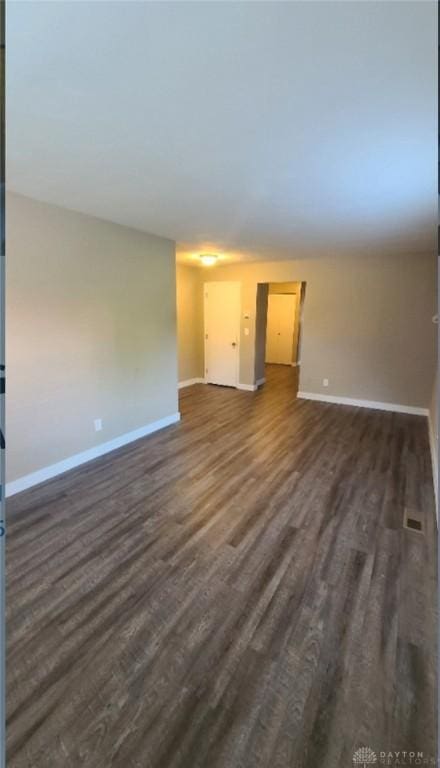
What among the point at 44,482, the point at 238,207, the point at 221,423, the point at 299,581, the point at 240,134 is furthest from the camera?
the point at 221,423

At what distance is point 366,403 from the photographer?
5605 mm

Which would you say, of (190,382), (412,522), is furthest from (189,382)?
(412,522)

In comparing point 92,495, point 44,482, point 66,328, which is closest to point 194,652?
point 92,495

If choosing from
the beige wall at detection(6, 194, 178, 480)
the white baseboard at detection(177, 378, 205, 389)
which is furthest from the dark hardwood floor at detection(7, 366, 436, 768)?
the white baseboard at detection(177, 378, 205, 389)

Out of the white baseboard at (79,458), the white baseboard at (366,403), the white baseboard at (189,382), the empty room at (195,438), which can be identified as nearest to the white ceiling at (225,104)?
the empty room at (195,438)

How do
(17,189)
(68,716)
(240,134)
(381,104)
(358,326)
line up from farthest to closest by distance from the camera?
(358,326), (17,189), (240,134), (381,104), (68,716)

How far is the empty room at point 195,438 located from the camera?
1200 mm

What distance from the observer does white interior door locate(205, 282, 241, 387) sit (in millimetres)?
6574

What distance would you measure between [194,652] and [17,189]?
3279mm

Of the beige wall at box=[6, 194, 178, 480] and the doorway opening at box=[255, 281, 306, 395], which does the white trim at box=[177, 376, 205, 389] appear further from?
the beige wall at box=[6, 194, 178, 480]

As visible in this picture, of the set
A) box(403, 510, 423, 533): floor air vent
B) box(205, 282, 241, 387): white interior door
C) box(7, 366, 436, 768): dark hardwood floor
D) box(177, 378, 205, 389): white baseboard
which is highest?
box(205, 282, 241, 387): white interior door

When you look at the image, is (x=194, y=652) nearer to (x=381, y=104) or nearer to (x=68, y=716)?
(x=68, y=716)

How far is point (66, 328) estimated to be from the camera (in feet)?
10.4

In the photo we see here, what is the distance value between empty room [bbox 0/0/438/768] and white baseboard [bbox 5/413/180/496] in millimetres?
21
